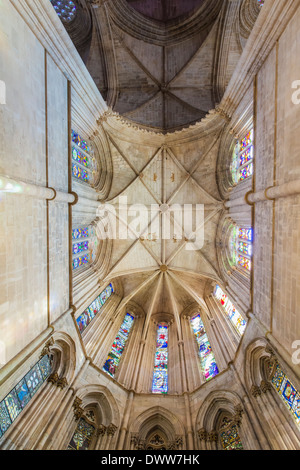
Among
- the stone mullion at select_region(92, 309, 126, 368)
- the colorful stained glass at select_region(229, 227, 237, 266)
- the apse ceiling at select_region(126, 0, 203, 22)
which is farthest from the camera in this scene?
the apse ceiling at select_region(126, 0, 203, 22)

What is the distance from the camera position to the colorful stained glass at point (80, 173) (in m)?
10.3

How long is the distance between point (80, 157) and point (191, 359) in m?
10.3

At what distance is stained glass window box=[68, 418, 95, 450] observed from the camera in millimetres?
7981

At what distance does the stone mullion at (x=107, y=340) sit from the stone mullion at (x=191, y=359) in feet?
11.8

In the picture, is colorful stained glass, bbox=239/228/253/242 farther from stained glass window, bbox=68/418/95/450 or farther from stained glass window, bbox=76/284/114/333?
stained glass window, bbox=68/418/95/450

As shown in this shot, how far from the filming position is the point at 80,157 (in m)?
11.0

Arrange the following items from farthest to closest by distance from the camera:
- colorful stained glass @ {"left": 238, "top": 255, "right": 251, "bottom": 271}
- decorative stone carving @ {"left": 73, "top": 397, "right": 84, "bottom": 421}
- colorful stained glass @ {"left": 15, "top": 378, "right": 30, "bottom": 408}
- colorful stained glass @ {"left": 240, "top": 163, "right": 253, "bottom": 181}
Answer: colorful stained glass @ {"left": 238, "top": 255, "right": 251, "bottom": 271}
colorful stained glass @ {"left": 240, "top": 163, "right": 253, "bottom": 181}
decorative stone carving @ {"left": 73, "top": 397, "right": 84, "bottom": 421}
colorful stained glass @ {"left": 15, "top": 378, "right": 30, "bottom": 408}

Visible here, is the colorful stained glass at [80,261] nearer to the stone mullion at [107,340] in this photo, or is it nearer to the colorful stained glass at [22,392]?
the stone mullion at [107,340]

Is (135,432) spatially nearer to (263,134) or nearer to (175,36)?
(263,134)

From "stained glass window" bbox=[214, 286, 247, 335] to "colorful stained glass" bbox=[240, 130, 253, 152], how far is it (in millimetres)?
6945

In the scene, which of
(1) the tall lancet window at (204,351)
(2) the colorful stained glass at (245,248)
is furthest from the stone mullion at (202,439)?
(2) the colorful stained glass at (245,248)

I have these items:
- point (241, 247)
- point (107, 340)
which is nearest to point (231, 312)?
point (241, 247)

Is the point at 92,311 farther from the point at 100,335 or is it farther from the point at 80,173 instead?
the point at 80,173

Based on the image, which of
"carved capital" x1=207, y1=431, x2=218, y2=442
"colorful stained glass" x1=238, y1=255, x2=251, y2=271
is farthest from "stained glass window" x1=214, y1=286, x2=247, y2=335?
"carved capital" x1=207, y1=431, x2=218, y2=442
